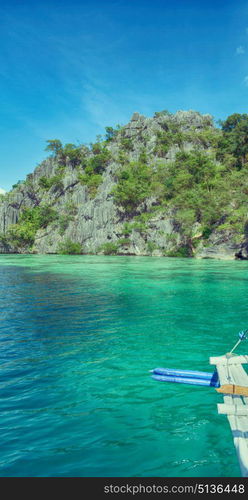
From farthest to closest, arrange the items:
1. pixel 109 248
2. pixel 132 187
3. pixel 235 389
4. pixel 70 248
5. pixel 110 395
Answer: pixel 70 248 → pixel 132 187 → pixel 109 248 → pixel 110 395 → pixel 235 389

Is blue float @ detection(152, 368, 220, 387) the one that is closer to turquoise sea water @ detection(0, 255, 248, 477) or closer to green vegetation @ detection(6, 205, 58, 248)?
turquoise sea water @ detection(0, 255, 248, 477)

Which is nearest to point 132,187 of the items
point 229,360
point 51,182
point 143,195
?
point 143,195

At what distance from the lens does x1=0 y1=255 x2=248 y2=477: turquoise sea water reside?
14.6ft

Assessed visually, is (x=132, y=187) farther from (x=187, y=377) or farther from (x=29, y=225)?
(x=187, y=377)

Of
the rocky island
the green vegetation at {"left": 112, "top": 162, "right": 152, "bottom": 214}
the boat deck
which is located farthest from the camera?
the green vegetation at {"left": 112, "top": 162, "right": 152, "bottom": 214}

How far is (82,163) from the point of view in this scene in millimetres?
103750

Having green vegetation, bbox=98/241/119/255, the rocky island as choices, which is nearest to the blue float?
the rocky island

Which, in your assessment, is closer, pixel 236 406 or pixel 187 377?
pixel 236 406

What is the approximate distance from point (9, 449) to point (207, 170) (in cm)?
7311

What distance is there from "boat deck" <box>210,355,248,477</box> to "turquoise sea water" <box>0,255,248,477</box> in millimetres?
329

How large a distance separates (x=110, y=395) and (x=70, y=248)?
256 feet

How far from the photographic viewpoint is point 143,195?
255ft

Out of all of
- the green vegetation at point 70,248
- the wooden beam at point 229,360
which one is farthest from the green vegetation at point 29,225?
the wooden beam at point 229,360
